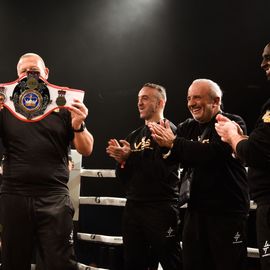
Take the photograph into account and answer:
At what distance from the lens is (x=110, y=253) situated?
2920mm

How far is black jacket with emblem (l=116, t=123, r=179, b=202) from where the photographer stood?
242 cm

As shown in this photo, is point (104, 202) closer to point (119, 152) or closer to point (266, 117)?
point (119, 152)

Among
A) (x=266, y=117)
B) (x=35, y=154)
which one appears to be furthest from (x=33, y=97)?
(x=266, y=117)

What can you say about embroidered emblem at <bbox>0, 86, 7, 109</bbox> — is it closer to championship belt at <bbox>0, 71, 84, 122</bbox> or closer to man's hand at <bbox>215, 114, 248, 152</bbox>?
championship belt at <bbox>0, 71, 84, 122</bbox>

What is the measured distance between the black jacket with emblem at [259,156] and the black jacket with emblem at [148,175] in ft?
2.56

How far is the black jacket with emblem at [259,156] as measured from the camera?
155 cm

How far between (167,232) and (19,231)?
92 centimetres

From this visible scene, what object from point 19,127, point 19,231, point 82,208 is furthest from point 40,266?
point 82,208

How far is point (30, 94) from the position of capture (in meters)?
1.88

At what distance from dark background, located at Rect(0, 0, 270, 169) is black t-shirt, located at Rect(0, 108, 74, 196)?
7.11 ft

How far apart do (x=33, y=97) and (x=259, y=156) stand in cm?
104

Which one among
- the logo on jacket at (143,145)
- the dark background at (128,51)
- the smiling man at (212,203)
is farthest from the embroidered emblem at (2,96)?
the dark background at (128,51)

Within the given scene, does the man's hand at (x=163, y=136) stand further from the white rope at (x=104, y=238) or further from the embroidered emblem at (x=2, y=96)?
the white rope at (x=104, y=238)

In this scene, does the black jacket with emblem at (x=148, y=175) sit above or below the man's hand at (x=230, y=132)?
below
